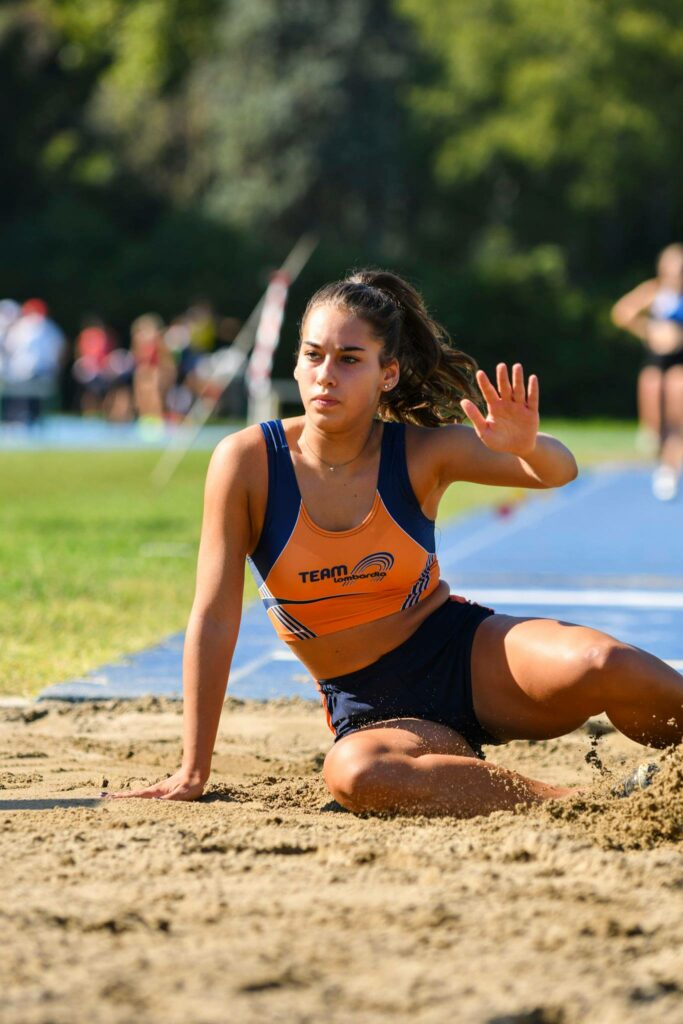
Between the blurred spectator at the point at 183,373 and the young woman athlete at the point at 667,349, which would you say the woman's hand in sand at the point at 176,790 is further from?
the blurred spectator at the point at 183,373

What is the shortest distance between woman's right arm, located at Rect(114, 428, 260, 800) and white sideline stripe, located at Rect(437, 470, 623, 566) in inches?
194

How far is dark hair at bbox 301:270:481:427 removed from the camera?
4.12m

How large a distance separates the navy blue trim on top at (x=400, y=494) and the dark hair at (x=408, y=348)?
23 cm

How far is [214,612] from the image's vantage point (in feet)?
13.0

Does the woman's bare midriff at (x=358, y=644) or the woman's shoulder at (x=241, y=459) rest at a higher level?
the woman's shoulder at (x=241, y=459)

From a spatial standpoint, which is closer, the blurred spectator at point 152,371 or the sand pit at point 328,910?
the sand pit at point 328,910

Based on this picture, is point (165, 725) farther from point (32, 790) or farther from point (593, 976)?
point (593, 976)

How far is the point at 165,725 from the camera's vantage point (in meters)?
5.20

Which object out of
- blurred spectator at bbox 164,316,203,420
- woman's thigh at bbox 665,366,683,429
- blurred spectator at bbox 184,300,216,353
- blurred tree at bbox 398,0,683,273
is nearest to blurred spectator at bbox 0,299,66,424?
blurred spectator at bbox 164,316,203,420

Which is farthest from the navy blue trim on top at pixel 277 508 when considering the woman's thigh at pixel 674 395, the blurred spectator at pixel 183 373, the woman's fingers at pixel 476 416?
the blurred spectator at pixel 183 373

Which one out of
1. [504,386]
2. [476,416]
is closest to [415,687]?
[476,416]

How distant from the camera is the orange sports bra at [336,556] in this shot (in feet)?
13.4

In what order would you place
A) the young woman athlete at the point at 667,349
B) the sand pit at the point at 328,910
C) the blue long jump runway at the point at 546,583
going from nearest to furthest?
the sand pit at the point at 328,910 → the blue long jump runway at the point at 546,583 → the young woman athlete at the point at 667,349

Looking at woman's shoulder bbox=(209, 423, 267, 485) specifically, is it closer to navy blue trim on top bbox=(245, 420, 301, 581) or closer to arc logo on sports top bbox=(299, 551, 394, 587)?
navy blue trim on top bbox=(245, 420, 301, 581)
